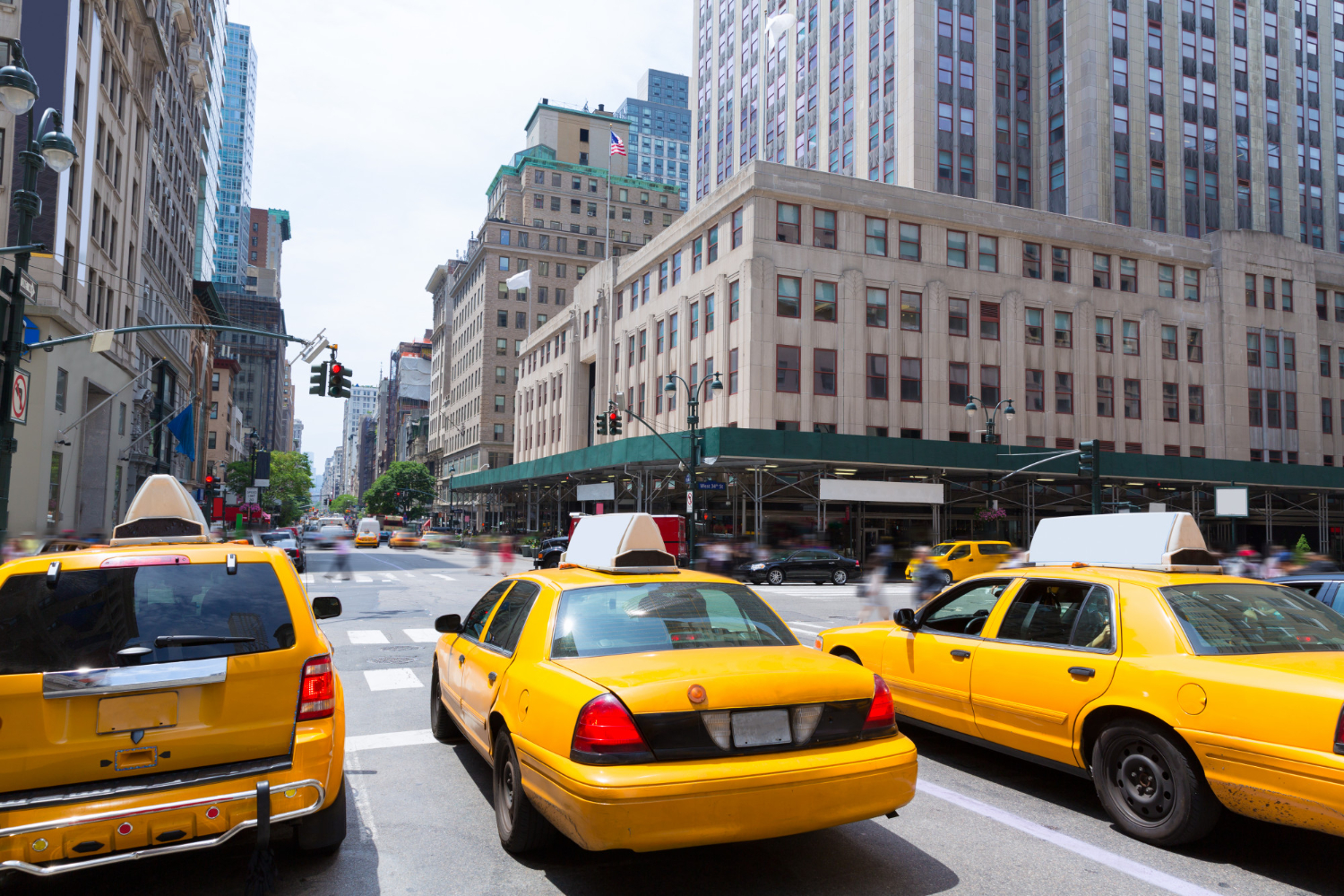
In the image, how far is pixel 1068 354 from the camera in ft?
144

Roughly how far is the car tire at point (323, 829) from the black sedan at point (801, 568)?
1049 inches

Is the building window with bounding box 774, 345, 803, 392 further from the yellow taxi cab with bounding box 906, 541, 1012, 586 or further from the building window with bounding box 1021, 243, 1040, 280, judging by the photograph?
the building window with bounding box 1021, 243, 1040, 280

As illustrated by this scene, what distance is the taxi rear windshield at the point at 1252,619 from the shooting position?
501 cm

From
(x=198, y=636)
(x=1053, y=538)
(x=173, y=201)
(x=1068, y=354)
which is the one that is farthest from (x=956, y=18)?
(x=198, y=636)

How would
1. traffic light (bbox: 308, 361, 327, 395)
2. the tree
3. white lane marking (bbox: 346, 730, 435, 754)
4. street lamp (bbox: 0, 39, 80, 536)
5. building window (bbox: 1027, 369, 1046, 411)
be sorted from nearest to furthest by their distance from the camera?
white lane marking (bbox: 346, 730, 435, 754) → street lamp (bbox: 0, 39, 80, 536) → traffic light (bbox: 308, 361, 327, 395) → building window (bbox: 1027, 369, 1046, 411) → the tree

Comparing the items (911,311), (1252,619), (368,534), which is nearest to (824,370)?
(911,311)

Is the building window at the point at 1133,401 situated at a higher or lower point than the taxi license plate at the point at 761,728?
higher

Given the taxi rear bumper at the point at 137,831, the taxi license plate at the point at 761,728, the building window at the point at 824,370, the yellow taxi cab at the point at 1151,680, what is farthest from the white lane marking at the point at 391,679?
the building window at the point at 824,370

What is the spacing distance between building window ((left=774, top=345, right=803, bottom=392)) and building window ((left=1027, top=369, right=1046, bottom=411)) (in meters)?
12.9

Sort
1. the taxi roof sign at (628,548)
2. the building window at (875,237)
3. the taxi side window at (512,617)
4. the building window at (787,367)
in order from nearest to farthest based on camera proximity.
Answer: the taxi side window at (512,617) → the taxi roof sign at (628,548) → the building window at (787,367) → the building window at (875,237)

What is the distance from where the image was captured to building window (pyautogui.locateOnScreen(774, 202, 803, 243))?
3922 cm

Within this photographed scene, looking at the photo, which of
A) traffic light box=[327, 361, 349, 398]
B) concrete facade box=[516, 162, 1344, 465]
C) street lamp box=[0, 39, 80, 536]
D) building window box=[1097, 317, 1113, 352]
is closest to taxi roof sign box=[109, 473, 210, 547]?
street lamp box=[0, 39, 80, 536]

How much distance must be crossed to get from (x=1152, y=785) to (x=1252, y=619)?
1.20m

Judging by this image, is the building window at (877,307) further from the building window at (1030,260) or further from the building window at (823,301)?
the building window at (1030,260)
